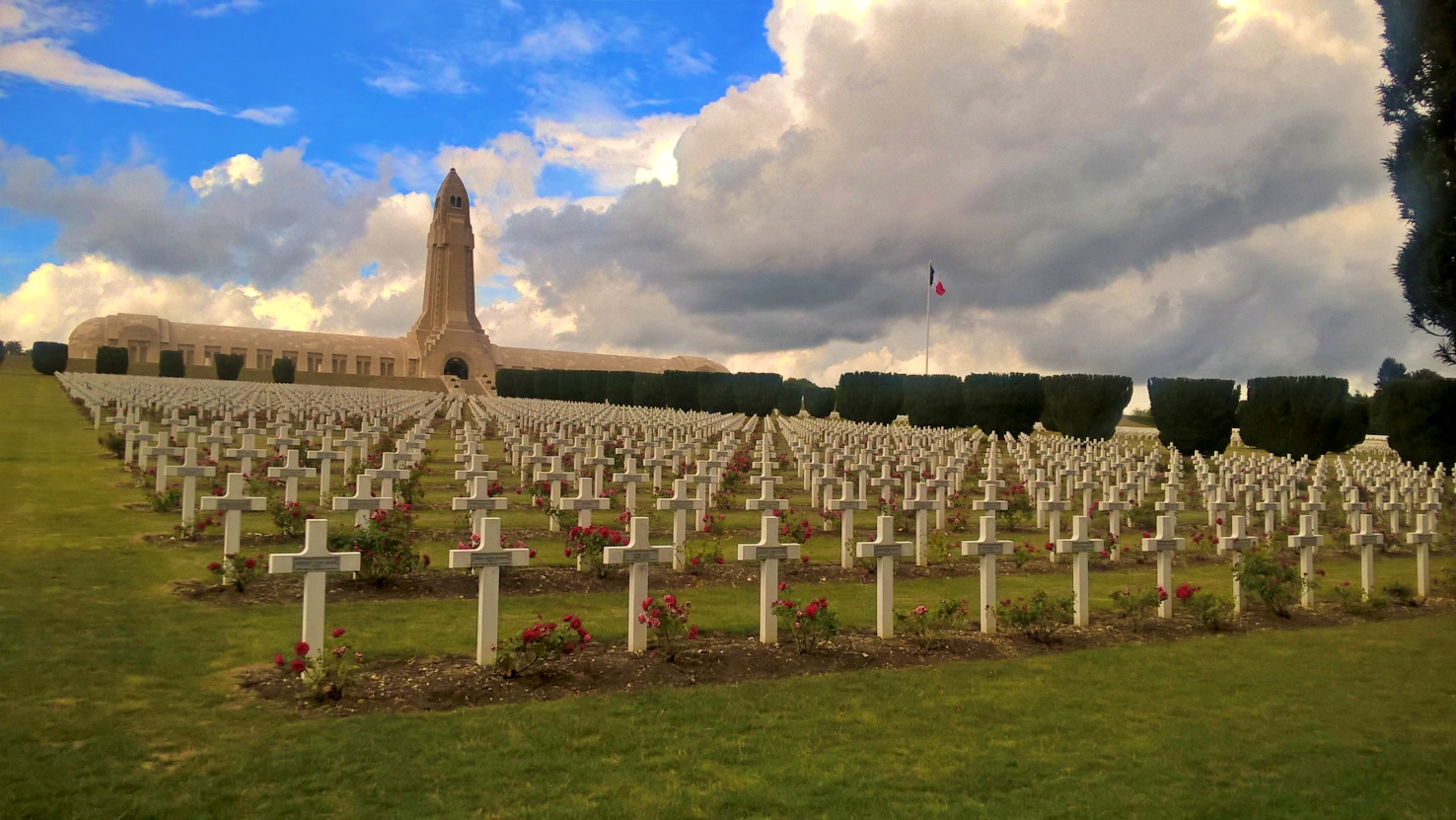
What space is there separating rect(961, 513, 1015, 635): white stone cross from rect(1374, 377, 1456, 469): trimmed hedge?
56.0ft

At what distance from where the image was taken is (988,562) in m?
6.27

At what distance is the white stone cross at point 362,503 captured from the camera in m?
7.29

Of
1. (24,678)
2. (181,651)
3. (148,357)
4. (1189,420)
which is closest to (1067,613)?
(181,651)

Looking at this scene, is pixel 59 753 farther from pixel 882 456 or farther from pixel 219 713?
pixel 882 456

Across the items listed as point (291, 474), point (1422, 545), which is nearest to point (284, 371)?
point (291, 474)

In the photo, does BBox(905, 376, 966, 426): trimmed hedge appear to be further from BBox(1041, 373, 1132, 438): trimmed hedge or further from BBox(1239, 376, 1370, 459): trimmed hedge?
BBox(1239, 376, 1370, 459): trimmed hedge

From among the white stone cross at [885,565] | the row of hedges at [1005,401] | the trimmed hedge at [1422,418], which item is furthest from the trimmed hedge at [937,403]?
the white stone cross at [885,565]

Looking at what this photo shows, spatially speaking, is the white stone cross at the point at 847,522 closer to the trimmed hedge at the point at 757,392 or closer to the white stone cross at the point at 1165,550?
the white stone cross at the point at 1165,550

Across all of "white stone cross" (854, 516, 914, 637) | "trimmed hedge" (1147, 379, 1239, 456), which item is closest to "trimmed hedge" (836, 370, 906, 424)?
"trimmed hedge" (1147, 379, 1239, 456)

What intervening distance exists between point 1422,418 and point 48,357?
57832mm

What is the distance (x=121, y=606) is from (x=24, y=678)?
154 centimetres

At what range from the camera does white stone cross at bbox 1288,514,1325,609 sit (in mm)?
7238

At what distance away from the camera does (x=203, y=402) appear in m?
22.7

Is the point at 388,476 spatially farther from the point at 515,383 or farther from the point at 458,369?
the point at 458,369
